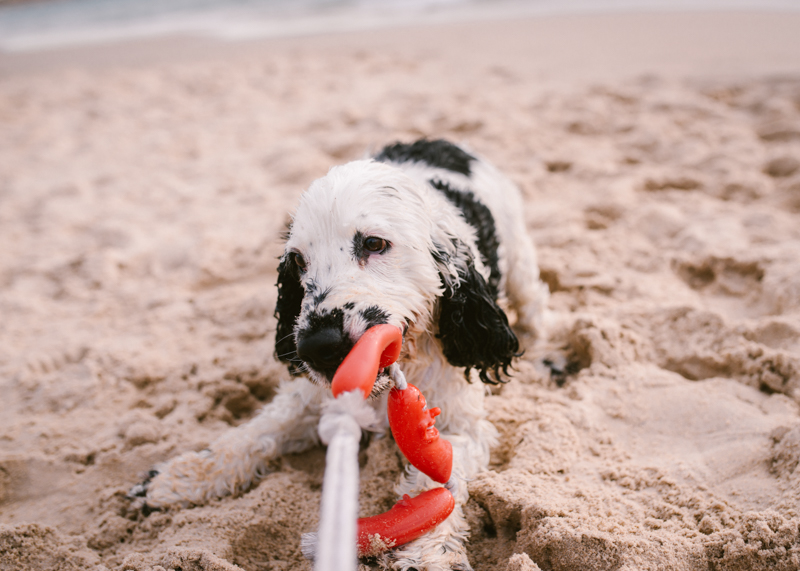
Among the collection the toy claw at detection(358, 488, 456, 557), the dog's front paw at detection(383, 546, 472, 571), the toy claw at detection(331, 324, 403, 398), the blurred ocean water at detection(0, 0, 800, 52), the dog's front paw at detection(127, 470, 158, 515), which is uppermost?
the blurred ocean water at detection(0, 0, 800, 52)

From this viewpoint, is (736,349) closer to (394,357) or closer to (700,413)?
(700,413)

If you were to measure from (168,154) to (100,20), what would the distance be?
12.0m

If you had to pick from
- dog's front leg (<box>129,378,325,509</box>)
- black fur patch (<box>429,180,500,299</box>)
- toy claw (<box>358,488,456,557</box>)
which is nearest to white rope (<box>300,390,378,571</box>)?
toy claw (<box>358,488,456,557</box>)

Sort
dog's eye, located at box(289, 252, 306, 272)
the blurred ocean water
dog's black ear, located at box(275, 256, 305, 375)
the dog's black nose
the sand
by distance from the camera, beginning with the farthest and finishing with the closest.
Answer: the blurred ocean water < dog's black ear, located at box(275, 256, 305, 375) < dog's eye, located at box(289, 252, 306, 272) < the sand < the dog's black nose

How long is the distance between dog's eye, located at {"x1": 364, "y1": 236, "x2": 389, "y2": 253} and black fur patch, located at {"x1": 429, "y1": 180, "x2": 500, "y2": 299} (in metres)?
0.70

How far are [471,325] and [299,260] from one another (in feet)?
2.76

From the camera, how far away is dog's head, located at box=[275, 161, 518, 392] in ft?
6.56

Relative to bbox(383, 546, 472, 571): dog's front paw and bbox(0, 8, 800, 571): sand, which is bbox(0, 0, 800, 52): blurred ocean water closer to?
bbox(0, 8, 800, 571): sand

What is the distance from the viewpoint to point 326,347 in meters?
1.91

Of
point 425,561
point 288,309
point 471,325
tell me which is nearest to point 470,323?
point 471,325

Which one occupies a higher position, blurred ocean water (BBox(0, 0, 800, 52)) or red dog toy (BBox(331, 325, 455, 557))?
blurred ocean water (BBox(0, 0, 800, 52))

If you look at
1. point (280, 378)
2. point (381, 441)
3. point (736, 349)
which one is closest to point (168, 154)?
point (280, 378)

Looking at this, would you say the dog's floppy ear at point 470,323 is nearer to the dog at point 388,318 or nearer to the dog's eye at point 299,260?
the dog at point 388,318

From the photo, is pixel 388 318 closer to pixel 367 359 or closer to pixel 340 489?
pixel 367 359
